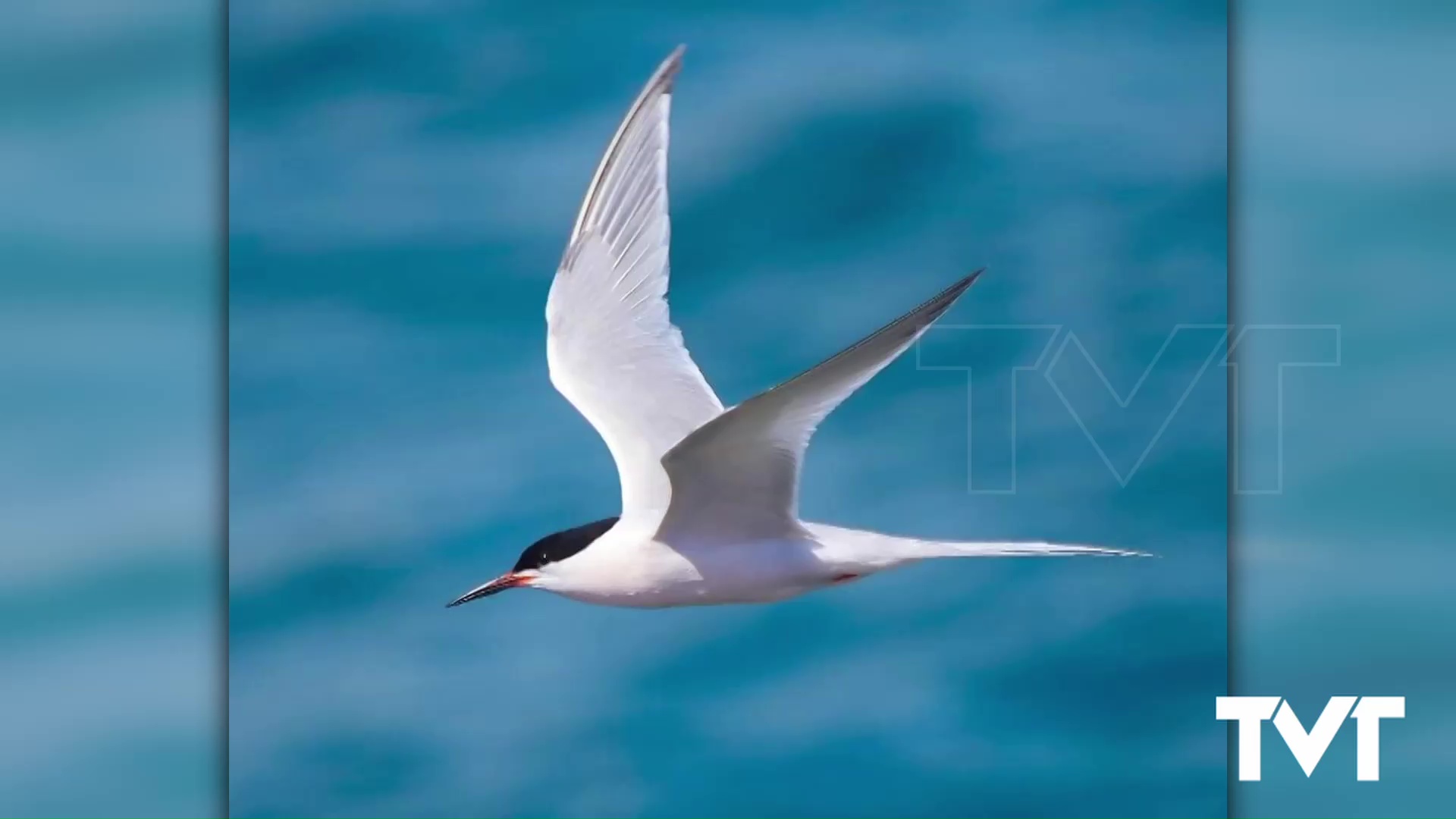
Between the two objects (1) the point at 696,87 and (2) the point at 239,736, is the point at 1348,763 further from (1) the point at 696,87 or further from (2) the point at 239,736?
(2) the point at 239,736

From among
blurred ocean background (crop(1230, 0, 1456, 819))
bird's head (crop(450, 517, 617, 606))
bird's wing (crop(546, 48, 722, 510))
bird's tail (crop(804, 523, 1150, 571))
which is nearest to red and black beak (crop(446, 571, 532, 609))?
bird's head (crop(450, 517, 617, 606))

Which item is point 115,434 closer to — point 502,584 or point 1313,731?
point 502,584

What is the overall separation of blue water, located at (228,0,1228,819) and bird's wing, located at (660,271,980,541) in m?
0.19

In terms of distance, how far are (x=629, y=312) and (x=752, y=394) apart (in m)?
0.22

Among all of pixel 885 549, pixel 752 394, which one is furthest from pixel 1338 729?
pixel 752 394

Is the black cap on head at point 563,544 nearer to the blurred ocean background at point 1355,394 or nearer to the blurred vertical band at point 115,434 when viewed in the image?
the blurred vertical band at point 115,434

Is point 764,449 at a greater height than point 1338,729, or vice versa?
point 764,449

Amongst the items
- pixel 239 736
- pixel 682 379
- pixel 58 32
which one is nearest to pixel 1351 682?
pixel 682 379

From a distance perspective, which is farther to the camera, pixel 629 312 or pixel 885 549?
pixel 629 312

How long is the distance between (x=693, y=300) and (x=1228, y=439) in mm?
832

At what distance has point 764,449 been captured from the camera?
9.34ft

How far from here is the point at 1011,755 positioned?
3.14 meters

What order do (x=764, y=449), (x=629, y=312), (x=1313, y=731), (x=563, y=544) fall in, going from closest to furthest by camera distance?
(x=764, y=449) < (x=563, y=544) < (x=629, y=312) < (x=1313, y=731)

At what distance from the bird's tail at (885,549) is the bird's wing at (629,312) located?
258 millimetres
